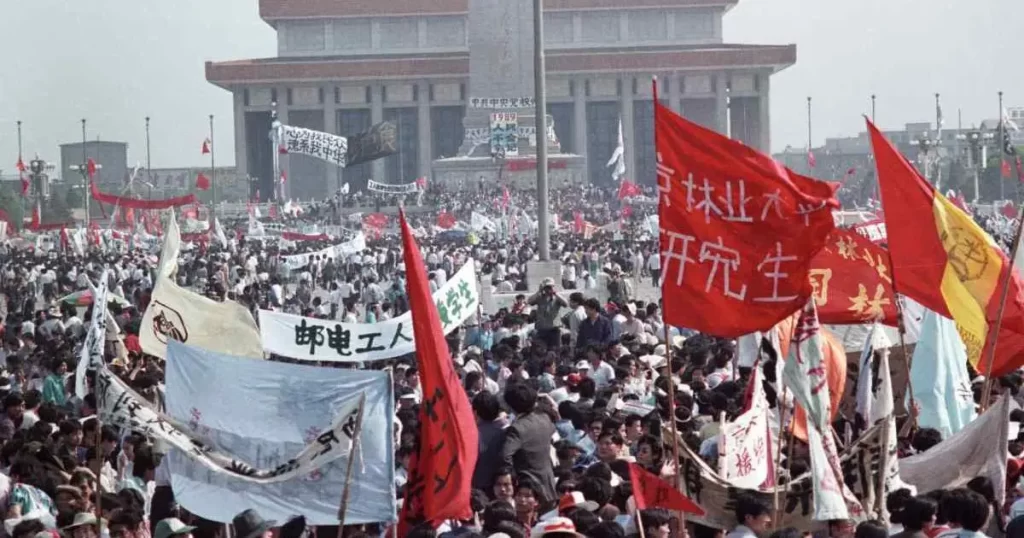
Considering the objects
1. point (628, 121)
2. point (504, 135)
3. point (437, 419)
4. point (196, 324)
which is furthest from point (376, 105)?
point (437, 419)

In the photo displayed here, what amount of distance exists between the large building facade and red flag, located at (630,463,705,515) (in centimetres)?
6427

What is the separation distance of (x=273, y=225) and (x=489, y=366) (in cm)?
3300

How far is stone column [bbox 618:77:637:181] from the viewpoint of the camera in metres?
71.3

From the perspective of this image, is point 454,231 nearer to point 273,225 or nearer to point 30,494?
point 273,225

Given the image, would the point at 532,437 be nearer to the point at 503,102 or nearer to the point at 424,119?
the point at 503,102

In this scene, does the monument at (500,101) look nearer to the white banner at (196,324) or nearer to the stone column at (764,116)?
the stone column at (764,116)

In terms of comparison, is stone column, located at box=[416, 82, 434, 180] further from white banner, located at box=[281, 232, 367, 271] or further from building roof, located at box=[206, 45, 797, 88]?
white banner, located at box=[281, 232, 367, 271]

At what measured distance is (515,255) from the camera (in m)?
30.8

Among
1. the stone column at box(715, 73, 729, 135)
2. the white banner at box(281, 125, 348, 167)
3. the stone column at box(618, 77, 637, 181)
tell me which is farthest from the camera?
the stone column at box(618, 77, 637, 181)

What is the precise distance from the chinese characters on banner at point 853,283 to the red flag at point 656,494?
3503 mm

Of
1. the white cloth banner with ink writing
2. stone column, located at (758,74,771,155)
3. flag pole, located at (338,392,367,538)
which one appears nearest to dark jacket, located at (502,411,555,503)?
the white cloth banner with ink writing

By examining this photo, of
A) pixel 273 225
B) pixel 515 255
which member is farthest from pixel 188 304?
pixel 273 225

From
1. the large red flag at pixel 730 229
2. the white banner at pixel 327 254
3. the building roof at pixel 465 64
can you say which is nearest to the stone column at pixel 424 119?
the building roof at pixel 465 64

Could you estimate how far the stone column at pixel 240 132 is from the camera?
234ft
